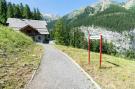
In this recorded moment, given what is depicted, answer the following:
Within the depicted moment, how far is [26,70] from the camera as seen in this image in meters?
17.9

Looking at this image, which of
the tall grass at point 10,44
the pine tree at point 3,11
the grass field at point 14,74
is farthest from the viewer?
the pine tree at point 3,11

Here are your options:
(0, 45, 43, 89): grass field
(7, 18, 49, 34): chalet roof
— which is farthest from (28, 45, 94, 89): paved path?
(7, 18, 49, 34): chalet roof

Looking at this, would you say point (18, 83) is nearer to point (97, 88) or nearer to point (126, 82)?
point (97, 88)

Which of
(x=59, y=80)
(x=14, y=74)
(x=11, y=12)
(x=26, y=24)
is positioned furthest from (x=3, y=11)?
(x=59, y=80)

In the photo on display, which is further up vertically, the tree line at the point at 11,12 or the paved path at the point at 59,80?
the tree line at the point at 11,12

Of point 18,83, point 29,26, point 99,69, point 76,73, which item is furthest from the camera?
point 29,26

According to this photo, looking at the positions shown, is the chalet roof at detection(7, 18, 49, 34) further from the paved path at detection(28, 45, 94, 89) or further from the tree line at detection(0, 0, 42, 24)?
the paved path at detection(28, 45, 94, 89)

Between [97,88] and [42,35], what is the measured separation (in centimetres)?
7942

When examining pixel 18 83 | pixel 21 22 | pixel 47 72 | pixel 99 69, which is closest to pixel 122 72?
pixel 99 69

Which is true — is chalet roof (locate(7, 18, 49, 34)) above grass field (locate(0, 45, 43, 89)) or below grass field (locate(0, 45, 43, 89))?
above

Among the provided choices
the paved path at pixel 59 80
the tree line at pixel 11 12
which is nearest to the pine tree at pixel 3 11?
the tree line at pixel 11 12

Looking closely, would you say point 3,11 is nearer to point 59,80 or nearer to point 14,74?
point 14,74

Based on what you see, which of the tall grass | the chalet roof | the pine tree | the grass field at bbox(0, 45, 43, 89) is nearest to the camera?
the grass field at bbox(0, 45, 43, 89)

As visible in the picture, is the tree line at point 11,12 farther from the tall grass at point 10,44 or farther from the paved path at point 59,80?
the paved path at point 59,80
